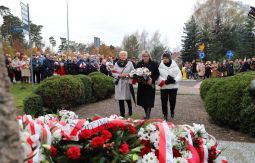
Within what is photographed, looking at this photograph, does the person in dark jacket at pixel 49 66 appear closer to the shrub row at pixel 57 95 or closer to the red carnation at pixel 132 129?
the shrub row at pixel 57 95

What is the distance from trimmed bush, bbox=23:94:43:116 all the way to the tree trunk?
8.58m

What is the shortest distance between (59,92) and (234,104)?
5219 millimetres

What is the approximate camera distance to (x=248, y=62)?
1218 inches

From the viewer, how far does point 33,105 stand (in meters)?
9.86

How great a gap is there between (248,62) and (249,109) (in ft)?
80.7

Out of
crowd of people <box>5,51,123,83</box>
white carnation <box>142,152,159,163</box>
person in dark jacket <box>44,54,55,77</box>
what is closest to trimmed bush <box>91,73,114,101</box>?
crowd of people <box>5,51,123,83</box>

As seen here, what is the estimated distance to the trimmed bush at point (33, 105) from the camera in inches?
381

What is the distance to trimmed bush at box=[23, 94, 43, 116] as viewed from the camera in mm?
9672

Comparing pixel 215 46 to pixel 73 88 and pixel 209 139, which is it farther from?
pixel 209 139

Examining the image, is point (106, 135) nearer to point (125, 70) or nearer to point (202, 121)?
point (125, 70)

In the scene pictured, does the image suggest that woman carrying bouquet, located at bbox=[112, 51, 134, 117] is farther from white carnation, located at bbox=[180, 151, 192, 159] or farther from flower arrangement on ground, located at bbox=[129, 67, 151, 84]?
white carnation, located at bbox=[180, 151, 192, 159]

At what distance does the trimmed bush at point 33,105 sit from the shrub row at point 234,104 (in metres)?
4.36

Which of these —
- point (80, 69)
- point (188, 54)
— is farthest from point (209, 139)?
point (188, 54)

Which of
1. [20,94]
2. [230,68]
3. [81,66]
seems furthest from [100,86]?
[230,68]
